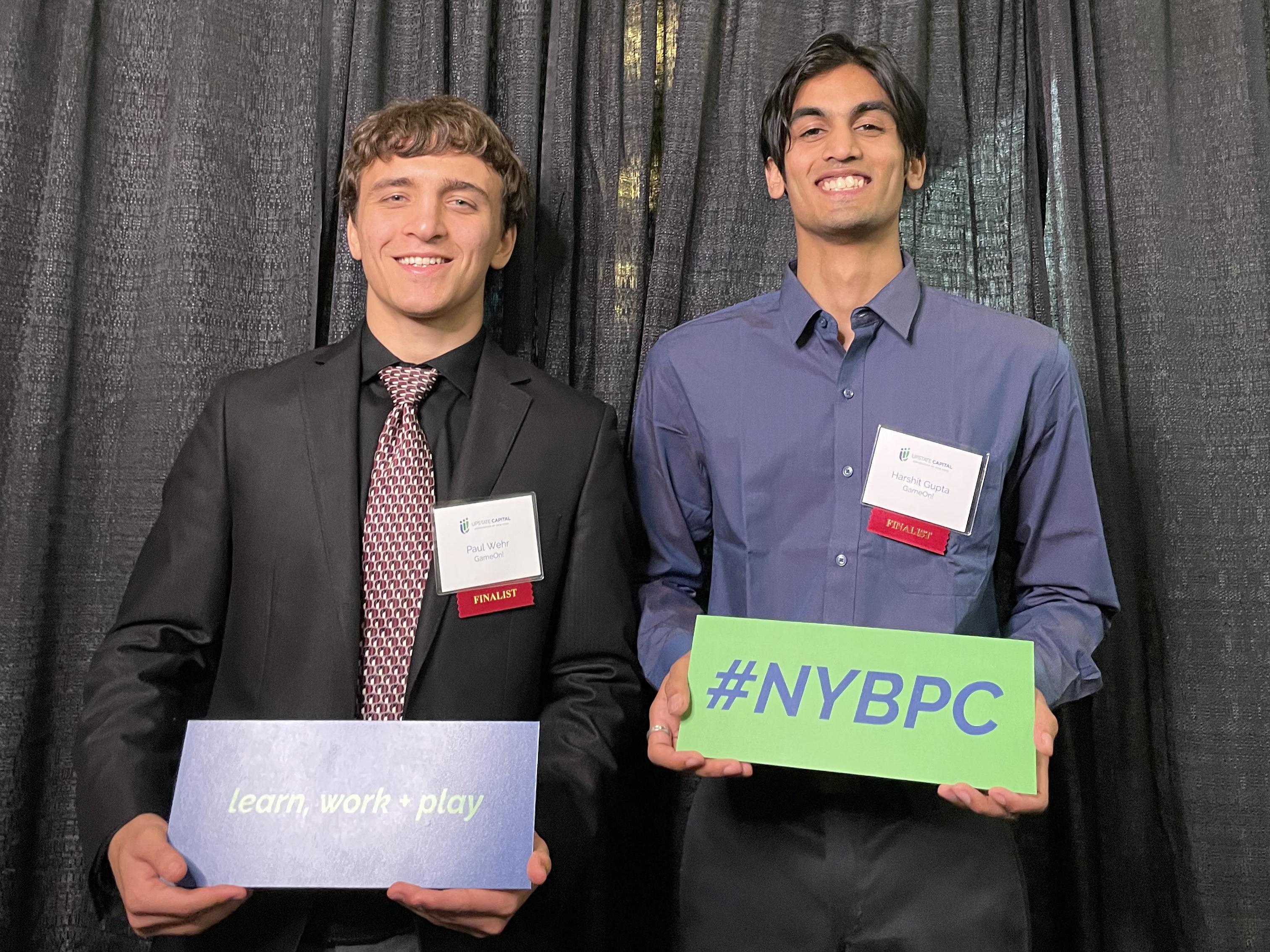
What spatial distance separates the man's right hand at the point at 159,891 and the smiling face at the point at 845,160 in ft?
4.63

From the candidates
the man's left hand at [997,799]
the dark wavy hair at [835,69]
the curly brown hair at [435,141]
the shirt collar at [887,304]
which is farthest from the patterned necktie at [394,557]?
the dark wavy hair at [835,69]

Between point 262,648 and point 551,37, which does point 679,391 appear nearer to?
point 262,648

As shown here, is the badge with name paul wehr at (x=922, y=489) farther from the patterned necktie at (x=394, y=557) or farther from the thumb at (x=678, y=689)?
the patterned necktie at (x=394, y=557)

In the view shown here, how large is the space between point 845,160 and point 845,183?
0.15ft

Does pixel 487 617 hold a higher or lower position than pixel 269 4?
lower

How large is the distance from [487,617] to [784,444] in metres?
0.59

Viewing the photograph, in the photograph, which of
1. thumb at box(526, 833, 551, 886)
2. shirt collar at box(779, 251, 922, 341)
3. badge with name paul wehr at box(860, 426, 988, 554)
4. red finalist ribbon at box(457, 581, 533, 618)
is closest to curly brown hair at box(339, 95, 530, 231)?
shirt collar at box(779, 251, 922, 341)

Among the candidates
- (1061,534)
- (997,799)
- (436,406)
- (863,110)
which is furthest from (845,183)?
(997,799)

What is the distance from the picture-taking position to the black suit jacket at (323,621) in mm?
1382

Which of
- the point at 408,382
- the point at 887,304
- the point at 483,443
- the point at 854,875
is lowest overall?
the point at 854,875

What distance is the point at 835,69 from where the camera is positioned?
183 cm

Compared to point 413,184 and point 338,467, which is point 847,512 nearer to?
point 338,467

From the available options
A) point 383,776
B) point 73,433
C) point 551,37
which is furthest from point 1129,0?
point 73,433

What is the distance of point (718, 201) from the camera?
2.13 metres
